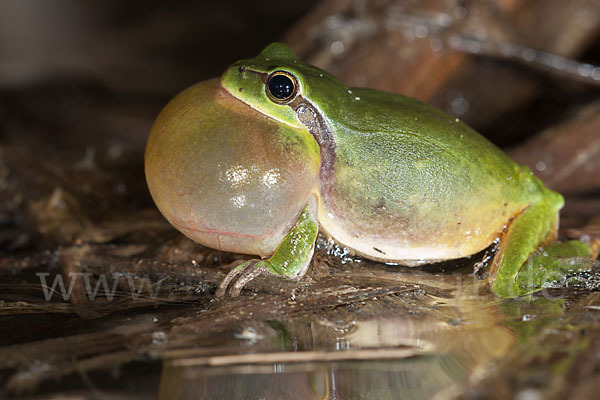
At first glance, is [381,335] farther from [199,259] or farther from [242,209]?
[199,259]

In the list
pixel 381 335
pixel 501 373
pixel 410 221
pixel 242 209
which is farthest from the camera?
pixel 410 221

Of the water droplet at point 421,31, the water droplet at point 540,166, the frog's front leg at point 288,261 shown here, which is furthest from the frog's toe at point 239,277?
the water droplet at point 421,31

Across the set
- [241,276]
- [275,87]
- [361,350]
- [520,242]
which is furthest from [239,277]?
[520,242]

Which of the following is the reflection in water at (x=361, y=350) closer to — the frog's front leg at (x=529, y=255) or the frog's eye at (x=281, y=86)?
the frog's front leg at (x=529, y=255)

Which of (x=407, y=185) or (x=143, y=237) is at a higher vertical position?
(x=407, y=185)

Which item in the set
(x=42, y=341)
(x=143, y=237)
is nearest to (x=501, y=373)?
(x=42, y=341)

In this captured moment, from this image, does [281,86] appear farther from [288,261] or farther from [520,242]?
[520,242]

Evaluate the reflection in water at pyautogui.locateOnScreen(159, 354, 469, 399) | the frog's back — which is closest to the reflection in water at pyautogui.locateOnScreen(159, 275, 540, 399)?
the reflection in water at pyautogui.locateOnScreen(159, 354, 469, 399)
